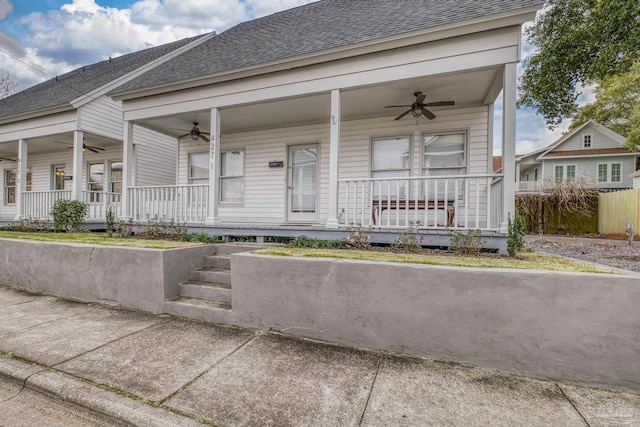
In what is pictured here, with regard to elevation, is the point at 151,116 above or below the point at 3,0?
below

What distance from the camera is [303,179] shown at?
773 cm

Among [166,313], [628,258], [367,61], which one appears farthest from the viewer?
[628,258]

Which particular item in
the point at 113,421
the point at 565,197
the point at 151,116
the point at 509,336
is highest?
the point at 151,116

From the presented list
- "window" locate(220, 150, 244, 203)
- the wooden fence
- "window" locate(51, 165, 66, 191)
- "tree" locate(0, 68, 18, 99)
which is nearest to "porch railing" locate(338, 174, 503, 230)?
"window" locate(220, 150, 244, 203)

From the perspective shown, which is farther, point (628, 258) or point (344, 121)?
point (344, 121)

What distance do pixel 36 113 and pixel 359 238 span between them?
9761mm

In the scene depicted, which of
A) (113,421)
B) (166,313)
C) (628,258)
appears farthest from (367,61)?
(628,258)

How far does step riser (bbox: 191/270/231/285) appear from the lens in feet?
13.3

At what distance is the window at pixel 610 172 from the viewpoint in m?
20.9

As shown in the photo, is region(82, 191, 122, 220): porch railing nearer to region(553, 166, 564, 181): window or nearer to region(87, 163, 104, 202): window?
region(87, 163, 104, 202): window

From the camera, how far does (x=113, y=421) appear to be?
1.96 meters

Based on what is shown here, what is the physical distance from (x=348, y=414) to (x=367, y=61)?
4988 millimetres

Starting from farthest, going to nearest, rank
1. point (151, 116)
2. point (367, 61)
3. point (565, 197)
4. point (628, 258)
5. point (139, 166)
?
point (565, 197) → point (139, 166) → point (151, 116) → point (628, 258) → point (367, 61)

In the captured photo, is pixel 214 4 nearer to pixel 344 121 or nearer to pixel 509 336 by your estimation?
pixel 344 121
